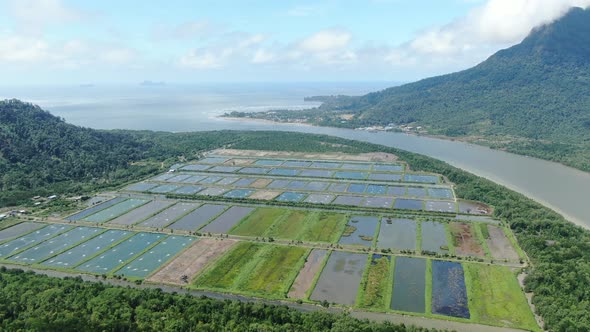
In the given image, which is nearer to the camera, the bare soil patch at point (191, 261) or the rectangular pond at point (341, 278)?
the rectangular pond at point (341, 278)

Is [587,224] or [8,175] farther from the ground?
[8,175]

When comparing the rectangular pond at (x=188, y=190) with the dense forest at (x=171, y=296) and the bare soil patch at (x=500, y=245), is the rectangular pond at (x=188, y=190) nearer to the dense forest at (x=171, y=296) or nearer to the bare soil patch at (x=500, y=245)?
the dense forest at (x=171, y=296)

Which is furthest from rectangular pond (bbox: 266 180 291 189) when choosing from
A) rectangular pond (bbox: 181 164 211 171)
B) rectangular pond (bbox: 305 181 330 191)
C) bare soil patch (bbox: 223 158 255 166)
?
rectangular pond (bbox: 181 164 211 171)

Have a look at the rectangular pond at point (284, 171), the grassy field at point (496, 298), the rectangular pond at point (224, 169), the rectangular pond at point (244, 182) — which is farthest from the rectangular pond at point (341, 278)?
the rectangular pond at point (224, 169)

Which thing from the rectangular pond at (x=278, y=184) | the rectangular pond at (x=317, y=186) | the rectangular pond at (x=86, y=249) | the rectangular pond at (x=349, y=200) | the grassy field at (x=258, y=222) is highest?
the rectangular pond at (x=278, y=184)

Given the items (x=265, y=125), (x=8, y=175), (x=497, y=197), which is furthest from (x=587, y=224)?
(x=265, y=125)

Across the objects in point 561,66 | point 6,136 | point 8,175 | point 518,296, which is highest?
point 561,66

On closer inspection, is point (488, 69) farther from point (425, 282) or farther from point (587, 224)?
point (425, 282)
